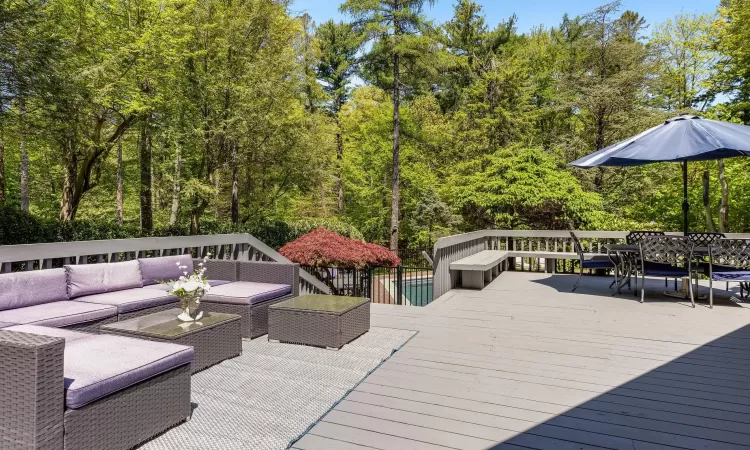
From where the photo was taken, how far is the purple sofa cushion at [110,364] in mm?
1912

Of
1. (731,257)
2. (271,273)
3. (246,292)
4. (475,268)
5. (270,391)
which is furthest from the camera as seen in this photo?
(475,268)

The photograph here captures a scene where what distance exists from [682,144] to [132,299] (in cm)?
617

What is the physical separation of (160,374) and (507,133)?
16059 millimetres

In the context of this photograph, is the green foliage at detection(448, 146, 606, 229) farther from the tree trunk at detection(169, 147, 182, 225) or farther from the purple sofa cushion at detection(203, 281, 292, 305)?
the purple sofa cushion at detection(203, 281, 292, 305)

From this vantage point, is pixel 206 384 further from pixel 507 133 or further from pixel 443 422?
pixel 507 133

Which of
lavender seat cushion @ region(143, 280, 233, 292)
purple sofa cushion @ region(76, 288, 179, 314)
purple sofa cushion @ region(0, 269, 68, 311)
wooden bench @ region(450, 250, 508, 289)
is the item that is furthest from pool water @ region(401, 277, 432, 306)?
purple sofa cushion @ region(0, 269, 68, 311)

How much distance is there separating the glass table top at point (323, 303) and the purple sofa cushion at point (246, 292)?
215 millimetres

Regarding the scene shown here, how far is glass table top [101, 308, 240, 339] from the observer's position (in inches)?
114

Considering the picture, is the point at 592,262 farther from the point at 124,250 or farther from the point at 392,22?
the point at 392,22

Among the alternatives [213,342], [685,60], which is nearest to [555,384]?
[213,342]

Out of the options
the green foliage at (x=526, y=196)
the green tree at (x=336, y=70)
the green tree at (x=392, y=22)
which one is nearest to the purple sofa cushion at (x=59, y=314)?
the green tree at (x=392, y=22)

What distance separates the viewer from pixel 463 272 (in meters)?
6.48

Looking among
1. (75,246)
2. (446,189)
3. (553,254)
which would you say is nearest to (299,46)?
(446,189)

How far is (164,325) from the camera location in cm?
308
